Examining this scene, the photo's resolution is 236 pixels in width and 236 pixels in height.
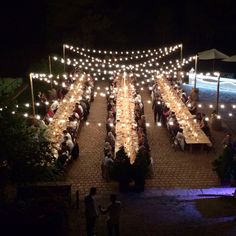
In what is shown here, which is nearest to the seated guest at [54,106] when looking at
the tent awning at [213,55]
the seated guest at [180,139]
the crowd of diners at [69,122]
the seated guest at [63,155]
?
the crowd of diners at [69,122]

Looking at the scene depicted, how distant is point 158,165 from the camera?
14.6 m

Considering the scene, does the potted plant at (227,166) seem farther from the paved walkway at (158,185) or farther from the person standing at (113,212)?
the person standing at (113,212)

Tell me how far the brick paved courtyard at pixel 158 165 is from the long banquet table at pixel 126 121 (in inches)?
38.4

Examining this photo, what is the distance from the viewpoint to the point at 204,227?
970 cm

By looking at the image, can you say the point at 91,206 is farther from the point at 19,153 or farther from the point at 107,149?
the point at 107,149

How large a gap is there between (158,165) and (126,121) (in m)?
2.75

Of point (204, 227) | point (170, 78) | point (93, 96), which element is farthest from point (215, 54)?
point (204, 227)

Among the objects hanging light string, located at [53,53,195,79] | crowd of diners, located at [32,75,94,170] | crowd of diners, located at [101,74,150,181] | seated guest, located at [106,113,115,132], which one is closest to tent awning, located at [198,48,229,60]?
hanging light string, located at [53,53,195,79]

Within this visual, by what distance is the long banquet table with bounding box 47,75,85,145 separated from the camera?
15.2 meters

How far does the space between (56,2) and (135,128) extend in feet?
A: 55.8

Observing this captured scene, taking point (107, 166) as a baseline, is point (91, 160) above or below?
below

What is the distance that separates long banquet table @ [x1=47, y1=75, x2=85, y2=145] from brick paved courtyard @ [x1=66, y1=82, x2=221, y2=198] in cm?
104

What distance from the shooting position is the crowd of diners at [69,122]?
13772mm

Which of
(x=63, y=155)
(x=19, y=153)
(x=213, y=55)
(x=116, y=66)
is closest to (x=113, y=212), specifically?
(x=19, y=153)
